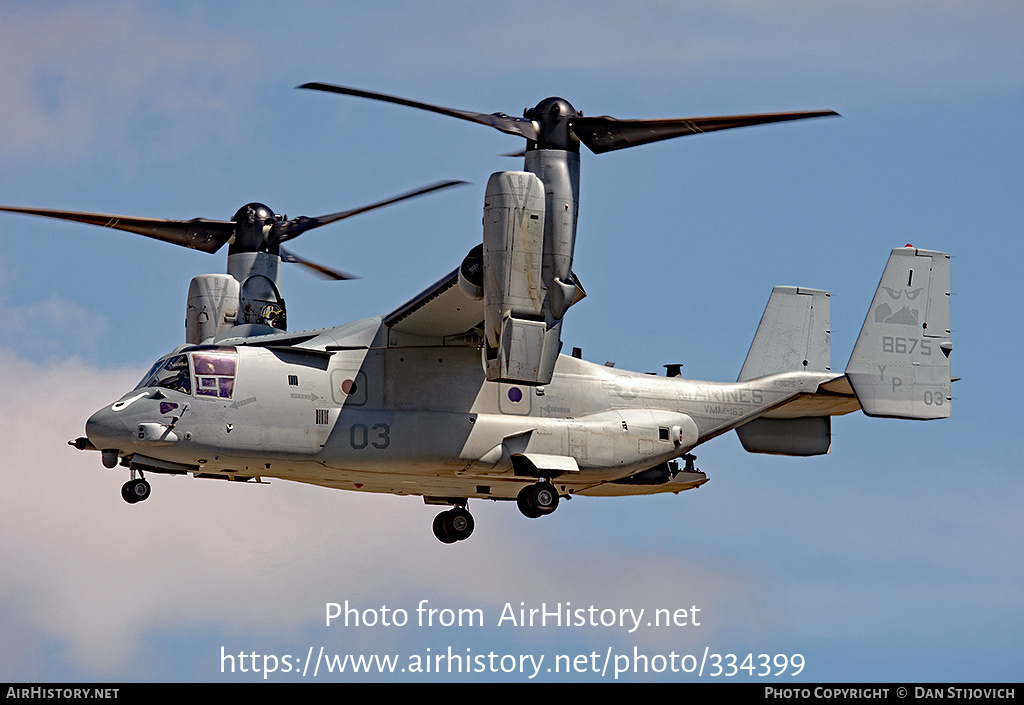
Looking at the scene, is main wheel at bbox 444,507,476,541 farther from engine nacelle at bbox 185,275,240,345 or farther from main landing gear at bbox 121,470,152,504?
main landing gear at bbox 121,470,152,504

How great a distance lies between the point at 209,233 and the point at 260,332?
356cm

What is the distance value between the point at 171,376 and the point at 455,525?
5976mm

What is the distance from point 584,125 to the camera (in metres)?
23.2

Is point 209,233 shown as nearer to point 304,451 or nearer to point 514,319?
point 304,451

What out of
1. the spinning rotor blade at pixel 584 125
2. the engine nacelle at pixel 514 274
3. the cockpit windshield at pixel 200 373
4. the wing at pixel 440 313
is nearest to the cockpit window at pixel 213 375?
the cockpit windshield at pixel 200 373

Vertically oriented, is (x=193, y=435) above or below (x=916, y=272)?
below

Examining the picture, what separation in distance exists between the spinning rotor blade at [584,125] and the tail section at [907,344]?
219 inches

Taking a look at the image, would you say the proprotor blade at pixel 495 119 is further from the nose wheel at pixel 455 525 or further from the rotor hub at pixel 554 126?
the nose wheel at pixel 455 525

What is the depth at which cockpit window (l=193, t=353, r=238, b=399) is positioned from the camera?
77.7 feet

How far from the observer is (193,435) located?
76.8ft

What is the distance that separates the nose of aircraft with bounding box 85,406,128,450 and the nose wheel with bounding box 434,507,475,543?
251 inches

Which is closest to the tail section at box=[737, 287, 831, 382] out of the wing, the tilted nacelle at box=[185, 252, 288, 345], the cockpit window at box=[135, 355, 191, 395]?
the wing

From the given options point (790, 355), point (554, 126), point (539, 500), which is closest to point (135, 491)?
point (539, 500)
